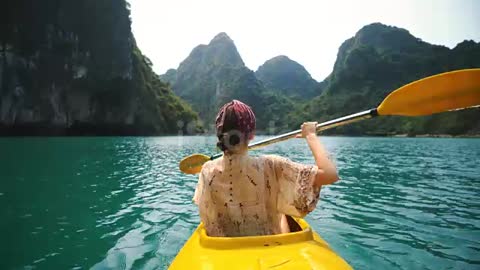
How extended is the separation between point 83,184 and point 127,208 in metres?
3.61

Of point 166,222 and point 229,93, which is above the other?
point 229,93

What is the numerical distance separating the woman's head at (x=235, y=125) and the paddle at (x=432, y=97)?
0.83 metres

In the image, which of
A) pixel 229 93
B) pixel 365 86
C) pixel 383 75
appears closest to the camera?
pixel 365 86

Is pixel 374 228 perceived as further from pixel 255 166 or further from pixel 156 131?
pixel 156 131

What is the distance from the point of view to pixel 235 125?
2.17 meters

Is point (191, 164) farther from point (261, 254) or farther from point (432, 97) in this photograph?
point (432, 97)

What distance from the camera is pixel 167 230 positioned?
5.59m

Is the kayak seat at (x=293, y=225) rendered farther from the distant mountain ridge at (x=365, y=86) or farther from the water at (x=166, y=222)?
the distant mountain ridge at (x=365, y=86)

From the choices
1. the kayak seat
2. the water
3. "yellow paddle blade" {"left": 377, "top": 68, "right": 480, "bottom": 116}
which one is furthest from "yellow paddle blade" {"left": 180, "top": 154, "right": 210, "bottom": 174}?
"yellow paddle blade" {"left": 377, "top": 68, "right": 480, "bottom": 116}

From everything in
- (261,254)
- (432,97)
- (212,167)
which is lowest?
(261,254)

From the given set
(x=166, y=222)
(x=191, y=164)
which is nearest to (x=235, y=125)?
(x=191, y=164)

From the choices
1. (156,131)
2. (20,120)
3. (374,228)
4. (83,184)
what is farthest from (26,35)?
(374,228)

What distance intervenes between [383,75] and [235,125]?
150016 millimetres

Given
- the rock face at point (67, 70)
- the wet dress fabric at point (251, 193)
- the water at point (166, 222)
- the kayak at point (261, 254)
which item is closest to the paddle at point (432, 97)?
the wet dress fabric at point (251, 193)
